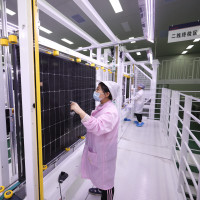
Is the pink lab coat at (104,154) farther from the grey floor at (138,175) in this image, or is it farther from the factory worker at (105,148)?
the grey floor at (138,175)

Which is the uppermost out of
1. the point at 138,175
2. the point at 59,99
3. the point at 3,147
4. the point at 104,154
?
the point at 59,99

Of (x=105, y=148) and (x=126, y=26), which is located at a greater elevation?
(x=126, y=26)

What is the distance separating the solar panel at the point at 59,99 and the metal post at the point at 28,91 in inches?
9.0

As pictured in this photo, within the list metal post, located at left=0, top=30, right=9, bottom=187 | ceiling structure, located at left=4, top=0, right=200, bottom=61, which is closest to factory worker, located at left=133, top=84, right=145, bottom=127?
ceiling structure, located at left=4, top=0, right=200, bottom=61

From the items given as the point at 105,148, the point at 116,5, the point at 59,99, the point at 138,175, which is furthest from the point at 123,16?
the point at 138,175

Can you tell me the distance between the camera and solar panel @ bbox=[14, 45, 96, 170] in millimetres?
1057

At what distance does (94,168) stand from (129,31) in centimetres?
597

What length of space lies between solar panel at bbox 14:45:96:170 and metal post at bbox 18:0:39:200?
0.75ft

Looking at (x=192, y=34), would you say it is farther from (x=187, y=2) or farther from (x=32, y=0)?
(x=32, y=0)

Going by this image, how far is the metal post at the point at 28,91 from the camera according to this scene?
0.67 metres

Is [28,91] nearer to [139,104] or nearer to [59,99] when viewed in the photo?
[59,99]

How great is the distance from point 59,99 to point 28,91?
517mm

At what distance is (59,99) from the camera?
1.21 metres

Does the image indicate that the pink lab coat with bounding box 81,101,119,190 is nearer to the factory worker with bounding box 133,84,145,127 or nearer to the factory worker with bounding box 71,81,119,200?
the factory worker with bounding box 71,81,119,200
